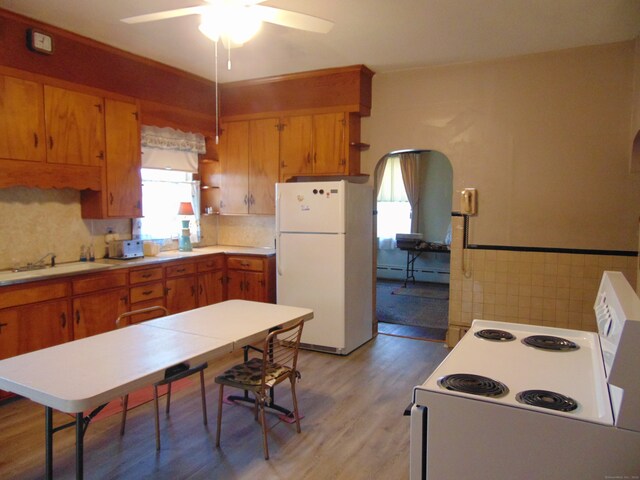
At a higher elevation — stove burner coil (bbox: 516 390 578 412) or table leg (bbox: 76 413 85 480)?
stove burner coil (bbox: 516 390 578 412)

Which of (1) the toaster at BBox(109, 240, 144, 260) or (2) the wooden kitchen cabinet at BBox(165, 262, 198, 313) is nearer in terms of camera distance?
(1) the toaster at BBox(109, 240, 144, 260)

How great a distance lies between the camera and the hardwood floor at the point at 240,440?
2.43m

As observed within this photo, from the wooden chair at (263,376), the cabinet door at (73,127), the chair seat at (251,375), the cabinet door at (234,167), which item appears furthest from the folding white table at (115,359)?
the cabinet door at (234,167)

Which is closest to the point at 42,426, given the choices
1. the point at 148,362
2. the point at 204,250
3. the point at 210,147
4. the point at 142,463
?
the point at 142,463

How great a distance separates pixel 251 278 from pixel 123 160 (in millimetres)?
1664

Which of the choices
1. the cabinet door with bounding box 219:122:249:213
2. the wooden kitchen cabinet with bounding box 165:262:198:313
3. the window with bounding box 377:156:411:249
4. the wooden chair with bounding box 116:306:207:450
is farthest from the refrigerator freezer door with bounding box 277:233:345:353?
the window with bounding box 377:156:411:249

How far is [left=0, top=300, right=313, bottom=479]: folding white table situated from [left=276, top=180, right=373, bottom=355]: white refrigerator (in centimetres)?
139

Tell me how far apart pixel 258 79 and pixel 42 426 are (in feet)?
11.9

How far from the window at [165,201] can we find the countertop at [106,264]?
25 cm

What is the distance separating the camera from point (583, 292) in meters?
3.92

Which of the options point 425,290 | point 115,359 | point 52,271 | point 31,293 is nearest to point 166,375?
point 115,359

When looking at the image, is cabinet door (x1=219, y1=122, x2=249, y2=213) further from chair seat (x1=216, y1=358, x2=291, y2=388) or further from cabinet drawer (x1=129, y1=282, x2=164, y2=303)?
chair seat (x1=216, y1=358, x2=291, y2=388)

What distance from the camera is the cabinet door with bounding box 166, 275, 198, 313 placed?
4316mm

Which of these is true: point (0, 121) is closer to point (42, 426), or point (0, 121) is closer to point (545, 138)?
point (42, 426)
